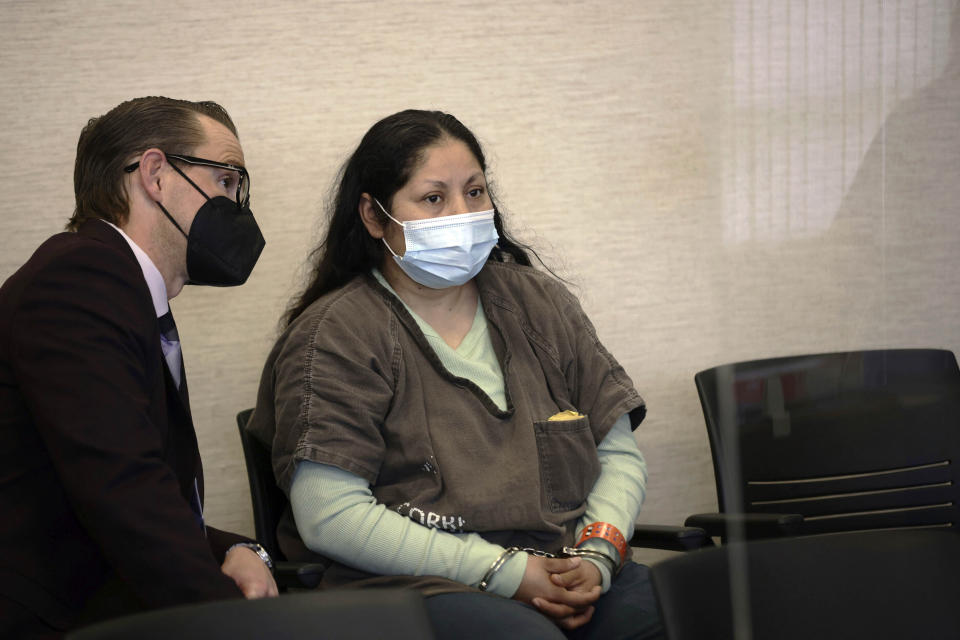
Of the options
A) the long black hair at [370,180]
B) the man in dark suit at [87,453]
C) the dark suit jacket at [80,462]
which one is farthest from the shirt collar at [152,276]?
the long black hair at [370,180]

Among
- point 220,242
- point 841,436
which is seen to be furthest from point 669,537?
point 220,242

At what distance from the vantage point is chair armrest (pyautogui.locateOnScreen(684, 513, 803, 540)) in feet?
4.91

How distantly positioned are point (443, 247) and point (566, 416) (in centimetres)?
41

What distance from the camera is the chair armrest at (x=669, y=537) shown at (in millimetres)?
1599

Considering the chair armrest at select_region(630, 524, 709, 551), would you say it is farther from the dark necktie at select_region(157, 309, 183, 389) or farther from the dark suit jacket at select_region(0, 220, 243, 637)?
the dark necktie at select_region(157, 309, 183, 389)

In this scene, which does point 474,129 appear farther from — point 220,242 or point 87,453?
point 87,453

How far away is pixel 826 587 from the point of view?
1029 mm

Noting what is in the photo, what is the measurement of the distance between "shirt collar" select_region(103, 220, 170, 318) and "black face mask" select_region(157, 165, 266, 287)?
0.07 metres

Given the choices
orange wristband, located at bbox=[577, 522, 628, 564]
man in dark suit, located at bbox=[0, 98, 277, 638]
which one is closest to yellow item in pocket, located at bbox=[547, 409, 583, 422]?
orange wristband, located at bbox=[577, 522, 628, 564]

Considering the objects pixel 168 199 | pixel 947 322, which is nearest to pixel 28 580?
pixel 168 199

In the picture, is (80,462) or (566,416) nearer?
(80,462)

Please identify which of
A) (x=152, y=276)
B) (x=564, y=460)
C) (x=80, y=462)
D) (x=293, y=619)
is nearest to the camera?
(x=293, y=619)

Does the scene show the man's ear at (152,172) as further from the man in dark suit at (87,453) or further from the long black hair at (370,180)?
the long black hair at (370,180)

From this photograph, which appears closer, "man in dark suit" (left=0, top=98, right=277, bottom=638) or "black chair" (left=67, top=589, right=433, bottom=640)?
"black chair" (left=67, top=589, right=433, bottom=640)
